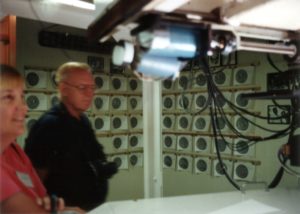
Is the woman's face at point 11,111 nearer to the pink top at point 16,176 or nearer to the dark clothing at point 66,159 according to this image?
the pink top at point 16,176

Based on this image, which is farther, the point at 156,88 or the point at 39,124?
the point at 156,88

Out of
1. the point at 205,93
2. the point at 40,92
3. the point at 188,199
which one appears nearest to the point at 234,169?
the point at 205,93

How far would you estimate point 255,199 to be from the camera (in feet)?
6.25

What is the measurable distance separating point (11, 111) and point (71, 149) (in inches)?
20.0

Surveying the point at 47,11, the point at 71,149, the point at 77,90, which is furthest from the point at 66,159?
the point at 47,11

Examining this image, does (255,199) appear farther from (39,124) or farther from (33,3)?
(33,3)

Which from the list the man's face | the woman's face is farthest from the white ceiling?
the woman's face

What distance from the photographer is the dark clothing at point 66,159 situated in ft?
4.50

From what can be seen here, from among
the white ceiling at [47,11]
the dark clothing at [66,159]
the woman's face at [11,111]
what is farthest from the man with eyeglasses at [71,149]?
the white ceiling at [47,11]

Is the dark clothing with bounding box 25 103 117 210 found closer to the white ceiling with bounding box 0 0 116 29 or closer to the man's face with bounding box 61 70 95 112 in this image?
the man's face with bounding box 61 70 95 112

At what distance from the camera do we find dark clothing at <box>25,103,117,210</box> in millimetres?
1372

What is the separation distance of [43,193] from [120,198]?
2186 mm

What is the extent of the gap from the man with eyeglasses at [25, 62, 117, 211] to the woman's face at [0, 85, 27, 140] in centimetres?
39

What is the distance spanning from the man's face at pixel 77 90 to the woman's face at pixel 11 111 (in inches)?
21.0
